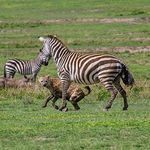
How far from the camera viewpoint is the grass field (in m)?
10.3

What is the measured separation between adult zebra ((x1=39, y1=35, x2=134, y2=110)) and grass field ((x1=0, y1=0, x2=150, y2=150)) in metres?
0.61

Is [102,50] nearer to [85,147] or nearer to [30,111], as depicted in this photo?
[30,111]

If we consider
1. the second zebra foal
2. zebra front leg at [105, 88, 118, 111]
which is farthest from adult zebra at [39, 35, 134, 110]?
the second zebra foal

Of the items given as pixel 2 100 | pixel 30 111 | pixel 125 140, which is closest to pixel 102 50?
pixel 2 100

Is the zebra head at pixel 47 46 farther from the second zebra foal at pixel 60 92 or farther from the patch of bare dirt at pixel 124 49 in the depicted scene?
the patch of bare dirt at pixel 124 49

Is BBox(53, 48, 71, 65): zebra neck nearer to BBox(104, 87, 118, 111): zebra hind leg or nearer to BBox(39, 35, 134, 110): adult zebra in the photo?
BBox(39, 35, 134, 110): adult zebra

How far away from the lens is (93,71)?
1502 centimetres

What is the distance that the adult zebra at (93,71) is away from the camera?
Answer: 48.5ft

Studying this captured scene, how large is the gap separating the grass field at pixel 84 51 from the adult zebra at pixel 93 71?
0.61m

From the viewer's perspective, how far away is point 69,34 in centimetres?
3897

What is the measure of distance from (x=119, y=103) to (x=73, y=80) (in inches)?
78.5

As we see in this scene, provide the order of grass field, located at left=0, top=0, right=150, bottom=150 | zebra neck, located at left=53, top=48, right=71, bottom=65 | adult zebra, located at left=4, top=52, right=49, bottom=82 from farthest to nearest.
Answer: adult zebra, located at left=4, top=52, right=49, bottom=82 → zebra neck, located at left=53, top=48, right=71, bottom=65 → grass field, located at left=0, top=0, right=150, bottom=150

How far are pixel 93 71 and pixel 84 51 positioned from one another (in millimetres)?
17008

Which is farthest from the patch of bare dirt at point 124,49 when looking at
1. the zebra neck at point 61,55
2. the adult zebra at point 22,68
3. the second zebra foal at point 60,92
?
the second zebra foal at point 60,92
